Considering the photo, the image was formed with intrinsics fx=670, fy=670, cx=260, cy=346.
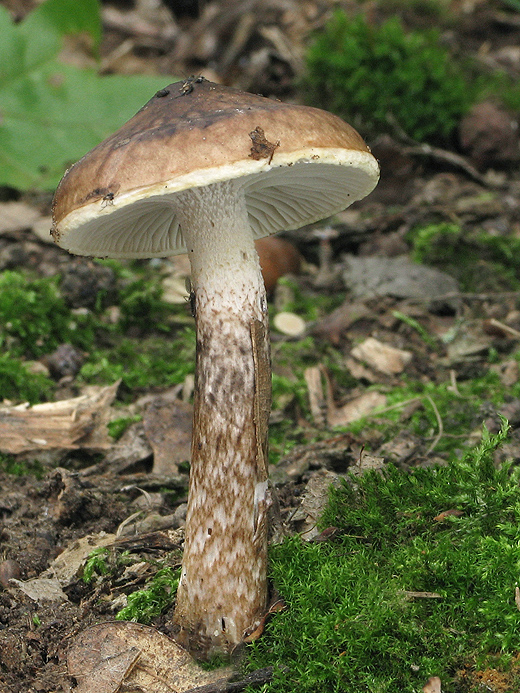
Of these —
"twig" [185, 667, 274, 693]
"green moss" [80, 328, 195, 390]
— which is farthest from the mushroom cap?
"green moss" [80, 328, 195, 390]

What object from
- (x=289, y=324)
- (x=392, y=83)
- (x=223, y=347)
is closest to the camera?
(x=223, y=347)

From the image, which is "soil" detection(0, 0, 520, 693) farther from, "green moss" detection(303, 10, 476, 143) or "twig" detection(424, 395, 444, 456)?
"green moss" detection(303, 10, 476, 143)

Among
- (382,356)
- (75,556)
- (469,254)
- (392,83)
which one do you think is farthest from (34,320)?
(392,83)

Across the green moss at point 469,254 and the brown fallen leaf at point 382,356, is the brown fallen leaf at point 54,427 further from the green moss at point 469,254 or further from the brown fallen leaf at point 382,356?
the green moss at point 469,254

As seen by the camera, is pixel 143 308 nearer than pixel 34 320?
No

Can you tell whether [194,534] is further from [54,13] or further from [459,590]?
[54,13]

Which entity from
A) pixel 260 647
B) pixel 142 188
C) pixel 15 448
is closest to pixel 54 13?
pixel 15 448

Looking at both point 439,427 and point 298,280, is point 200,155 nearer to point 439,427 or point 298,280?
point 439,427
